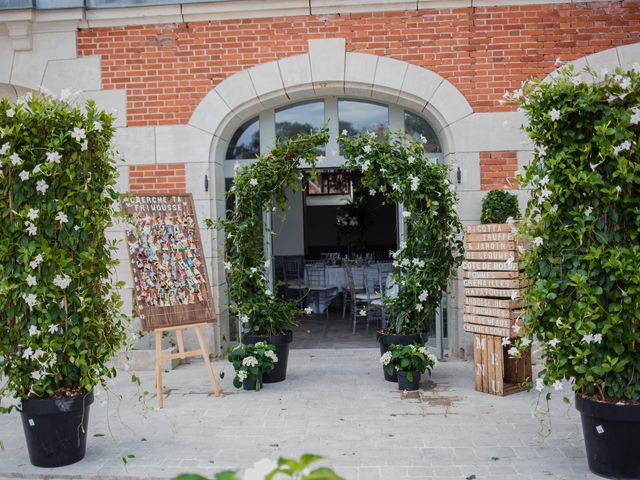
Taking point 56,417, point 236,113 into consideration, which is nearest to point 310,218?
point 236,113

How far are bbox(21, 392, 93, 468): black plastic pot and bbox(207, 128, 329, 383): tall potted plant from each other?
202 centimetres

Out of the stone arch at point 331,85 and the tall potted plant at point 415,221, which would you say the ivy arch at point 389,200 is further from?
the stone arch at point 331,85

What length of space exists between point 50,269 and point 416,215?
3187 millimetres

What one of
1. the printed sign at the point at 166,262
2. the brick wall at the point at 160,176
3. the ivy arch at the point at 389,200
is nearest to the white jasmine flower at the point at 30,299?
the printed sign at the point at 166,262

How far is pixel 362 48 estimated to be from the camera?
6.57 metres

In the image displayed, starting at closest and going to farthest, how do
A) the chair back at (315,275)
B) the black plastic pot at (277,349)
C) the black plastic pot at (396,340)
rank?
1. the black plastic pot at (396,340)
2. the black plastic pot at (277,349)
3. the chair back at (315,275)

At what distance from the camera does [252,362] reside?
541 centimetres

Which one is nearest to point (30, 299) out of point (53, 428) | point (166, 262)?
point (53, 428)

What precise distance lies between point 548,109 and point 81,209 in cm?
280

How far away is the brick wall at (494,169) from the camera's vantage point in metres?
6.52

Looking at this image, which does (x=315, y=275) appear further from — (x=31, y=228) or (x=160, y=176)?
(x=31, y=228)

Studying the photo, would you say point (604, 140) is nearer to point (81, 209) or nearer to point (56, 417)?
point (81, 209)

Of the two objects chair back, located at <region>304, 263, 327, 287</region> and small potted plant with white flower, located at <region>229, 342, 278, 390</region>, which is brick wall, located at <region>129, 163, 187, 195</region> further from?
chair back, located at <region>304, 263, 327, 287</region>

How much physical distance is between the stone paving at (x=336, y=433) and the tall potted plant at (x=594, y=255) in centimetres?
44
